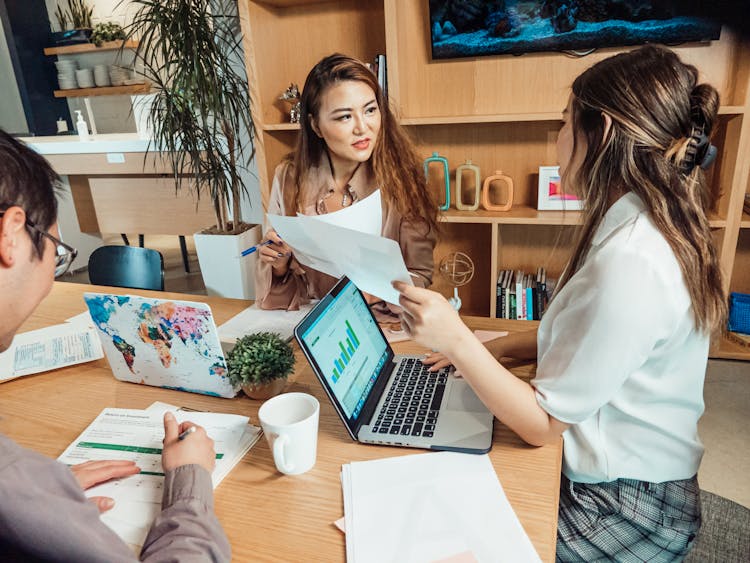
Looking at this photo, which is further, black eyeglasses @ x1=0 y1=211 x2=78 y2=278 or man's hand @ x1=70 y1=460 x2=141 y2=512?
man's hand @ x1=70 y1=460 x2=141 y2=512

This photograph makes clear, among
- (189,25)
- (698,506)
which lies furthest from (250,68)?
(698,506)

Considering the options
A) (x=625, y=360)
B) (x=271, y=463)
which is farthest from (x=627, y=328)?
(x=271, y=463)

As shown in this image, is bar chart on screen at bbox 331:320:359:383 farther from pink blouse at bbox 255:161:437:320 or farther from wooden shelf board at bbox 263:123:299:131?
wooden shelf board at bbox 263:123:299:131

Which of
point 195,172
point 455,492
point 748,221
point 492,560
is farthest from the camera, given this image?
point 195,172

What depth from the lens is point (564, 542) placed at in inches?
37.0

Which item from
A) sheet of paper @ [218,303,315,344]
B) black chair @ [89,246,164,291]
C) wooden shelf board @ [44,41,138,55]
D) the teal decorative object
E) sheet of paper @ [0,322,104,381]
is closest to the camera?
sheet of paper @ [0,322,104,381]

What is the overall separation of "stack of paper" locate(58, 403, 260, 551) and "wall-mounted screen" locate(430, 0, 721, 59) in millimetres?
2162

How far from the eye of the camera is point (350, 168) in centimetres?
180

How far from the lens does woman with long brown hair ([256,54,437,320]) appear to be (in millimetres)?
1657

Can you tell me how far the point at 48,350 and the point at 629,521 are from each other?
4.15ft

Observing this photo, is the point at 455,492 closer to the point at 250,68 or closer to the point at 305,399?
the point at 305,399

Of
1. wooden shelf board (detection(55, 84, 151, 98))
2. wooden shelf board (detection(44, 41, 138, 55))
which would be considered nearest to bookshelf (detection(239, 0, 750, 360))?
wooden shelf board (detection(55, 84, 151, 98))

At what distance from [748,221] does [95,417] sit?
256 centimetres

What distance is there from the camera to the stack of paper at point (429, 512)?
0.67 m
